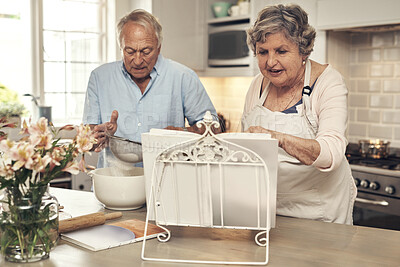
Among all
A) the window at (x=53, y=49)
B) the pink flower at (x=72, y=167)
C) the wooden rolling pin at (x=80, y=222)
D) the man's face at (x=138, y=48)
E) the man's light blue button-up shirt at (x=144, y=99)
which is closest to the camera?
the pink flower at (x=72, y=167)

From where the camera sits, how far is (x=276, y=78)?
6.34 ft

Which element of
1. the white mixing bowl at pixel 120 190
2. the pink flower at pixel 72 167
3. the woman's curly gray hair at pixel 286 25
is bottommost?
the white mixing bowl at pixel 120 190

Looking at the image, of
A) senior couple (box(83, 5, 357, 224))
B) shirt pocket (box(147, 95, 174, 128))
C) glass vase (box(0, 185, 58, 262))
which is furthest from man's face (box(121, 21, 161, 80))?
glass vase (box(0, 185, 58, 262))

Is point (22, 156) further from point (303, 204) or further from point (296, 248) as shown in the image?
point (303, 204)

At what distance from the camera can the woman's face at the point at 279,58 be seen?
1.88 meters

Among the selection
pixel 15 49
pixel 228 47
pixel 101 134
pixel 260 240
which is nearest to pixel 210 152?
pixel 260 240

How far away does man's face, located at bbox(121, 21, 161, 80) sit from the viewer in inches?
88.5

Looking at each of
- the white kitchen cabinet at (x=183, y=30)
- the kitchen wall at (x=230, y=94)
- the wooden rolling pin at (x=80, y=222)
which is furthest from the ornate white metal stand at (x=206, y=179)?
the kitchen wall at (x=230, y=94)

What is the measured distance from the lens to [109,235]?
1460 mm

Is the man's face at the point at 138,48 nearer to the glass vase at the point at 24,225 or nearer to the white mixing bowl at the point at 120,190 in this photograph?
the white mixing bowl at the point at 120,190

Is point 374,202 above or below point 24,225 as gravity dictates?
below

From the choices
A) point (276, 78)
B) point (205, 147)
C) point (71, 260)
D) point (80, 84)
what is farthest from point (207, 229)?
point (80, 84)

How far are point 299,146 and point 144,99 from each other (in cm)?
104

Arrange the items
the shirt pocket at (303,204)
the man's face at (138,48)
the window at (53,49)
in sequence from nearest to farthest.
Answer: the shirt pocket at (303,204)
the man's face at (138,48)
the window at (53,49)
